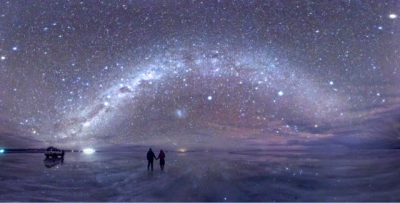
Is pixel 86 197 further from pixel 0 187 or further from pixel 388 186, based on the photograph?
pixel 388 186

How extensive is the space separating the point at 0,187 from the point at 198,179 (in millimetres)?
8388

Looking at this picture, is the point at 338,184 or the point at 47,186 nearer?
the point at 47,186

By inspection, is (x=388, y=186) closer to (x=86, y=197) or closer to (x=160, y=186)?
(x=160, y=186)

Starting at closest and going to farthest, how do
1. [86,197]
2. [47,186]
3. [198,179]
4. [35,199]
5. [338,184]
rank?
[35,199] < [86,197] < [47,186] < [338,184] < [198,179]

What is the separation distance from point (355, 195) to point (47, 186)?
39.1 ft

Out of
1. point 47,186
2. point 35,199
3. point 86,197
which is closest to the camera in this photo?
point 35,199

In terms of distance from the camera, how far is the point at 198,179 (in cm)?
1725

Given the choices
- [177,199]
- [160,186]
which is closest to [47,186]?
[160,186]

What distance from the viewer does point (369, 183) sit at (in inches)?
632

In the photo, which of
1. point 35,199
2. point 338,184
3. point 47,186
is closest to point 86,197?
point 35,199

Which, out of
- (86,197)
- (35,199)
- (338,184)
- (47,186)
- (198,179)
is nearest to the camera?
(35,199)

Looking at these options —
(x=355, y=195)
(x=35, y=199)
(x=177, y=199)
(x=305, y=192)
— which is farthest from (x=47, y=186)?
(x=355, y=195)

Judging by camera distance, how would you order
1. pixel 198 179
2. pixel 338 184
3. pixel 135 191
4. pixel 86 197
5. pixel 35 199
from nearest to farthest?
pixel 35 199, pixel 86 197, pixel 135 191, pixel 338 184, pixel 198 179

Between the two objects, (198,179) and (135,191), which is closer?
(135,191)
